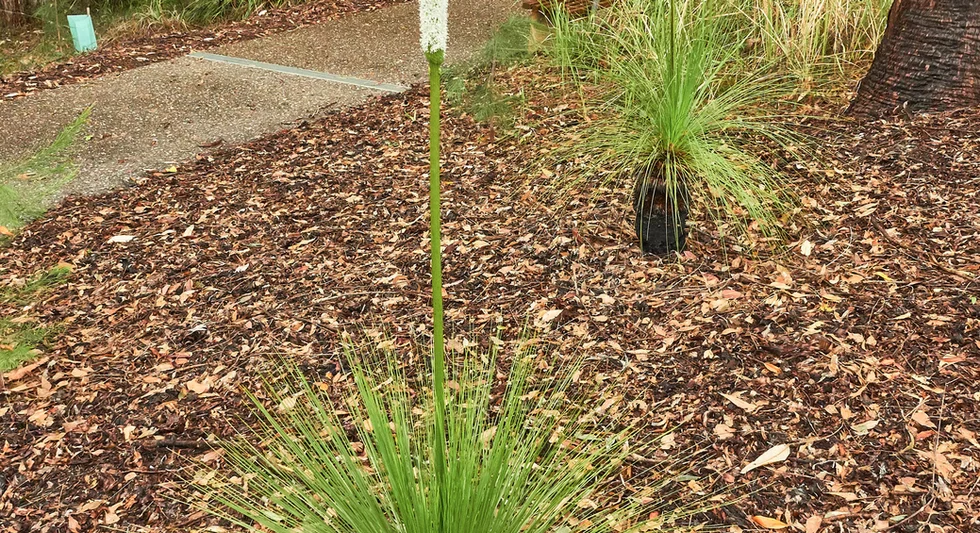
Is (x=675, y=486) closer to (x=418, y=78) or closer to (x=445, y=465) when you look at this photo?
(x=445, y=465)

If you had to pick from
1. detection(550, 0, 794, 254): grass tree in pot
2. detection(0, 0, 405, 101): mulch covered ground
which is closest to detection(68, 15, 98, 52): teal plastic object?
detection(0, 0, 405, 101): mulch covered ground

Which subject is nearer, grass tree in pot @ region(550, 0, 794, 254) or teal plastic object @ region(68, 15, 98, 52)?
grass tree in pot @ region(550, 0, 794, 254)

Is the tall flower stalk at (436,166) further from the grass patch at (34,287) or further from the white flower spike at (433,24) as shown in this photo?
the grass patch at (34,287)

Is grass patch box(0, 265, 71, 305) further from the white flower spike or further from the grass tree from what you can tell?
the white flower spike

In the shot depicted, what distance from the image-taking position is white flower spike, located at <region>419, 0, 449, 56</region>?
108cm

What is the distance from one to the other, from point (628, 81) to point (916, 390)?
1604 millimetres

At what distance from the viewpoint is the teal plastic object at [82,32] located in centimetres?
652

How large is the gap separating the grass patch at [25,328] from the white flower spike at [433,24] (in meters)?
2.26

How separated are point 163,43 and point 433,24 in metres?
6.11

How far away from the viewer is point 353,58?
5.93m

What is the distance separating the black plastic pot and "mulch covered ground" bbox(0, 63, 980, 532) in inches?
3.4

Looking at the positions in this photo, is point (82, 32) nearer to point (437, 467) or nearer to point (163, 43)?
point (163, 43)

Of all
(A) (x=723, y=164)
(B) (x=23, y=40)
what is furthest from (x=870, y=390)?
(B) (x=23, y=40)

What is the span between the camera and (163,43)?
6.54 metres
